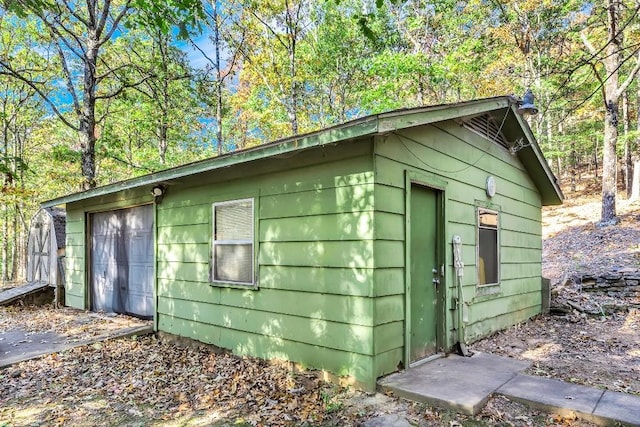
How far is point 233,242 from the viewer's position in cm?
513

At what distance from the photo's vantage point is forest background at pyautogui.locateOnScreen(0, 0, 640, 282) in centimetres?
1277

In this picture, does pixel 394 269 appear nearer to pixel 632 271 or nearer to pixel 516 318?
pixel 516 318

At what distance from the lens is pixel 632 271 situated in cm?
854

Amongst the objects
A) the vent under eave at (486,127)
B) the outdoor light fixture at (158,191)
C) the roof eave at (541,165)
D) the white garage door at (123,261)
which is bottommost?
the white garage door at (123,261)

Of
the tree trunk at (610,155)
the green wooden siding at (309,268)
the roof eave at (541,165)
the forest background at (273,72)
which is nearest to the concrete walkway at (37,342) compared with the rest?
the green wooden siding at (309,268)

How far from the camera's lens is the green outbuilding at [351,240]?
12.5 feet

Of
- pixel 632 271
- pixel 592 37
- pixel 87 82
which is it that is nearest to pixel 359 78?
pixel 592 37

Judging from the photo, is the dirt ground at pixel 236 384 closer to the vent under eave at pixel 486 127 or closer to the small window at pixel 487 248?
the small window at pixel 487 248

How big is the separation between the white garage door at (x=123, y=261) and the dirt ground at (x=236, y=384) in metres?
0.91

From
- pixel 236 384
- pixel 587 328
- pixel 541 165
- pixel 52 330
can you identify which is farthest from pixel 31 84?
pixel 587 328

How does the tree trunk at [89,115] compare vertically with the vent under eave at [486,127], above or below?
above

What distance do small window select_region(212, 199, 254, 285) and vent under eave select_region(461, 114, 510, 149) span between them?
3.17 metres

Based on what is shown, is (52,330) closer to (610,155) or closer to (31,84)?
(31,84)

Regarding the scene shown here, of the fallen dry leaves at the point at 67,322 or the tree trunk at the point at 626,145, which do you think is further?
the tree trunk at the point at 626,145
